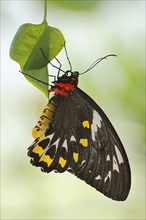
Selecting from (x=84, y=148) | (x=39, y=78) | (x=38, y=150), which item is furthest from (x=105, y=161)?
(x=39, y=78)

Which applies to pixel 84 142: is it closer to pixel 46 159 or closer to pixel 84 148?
pixel 84 148

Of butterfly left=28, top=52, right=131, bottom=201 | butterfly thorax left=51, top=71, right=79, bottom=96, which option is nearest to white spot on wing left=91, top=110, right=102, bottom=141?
butterfly left=28, top=52, right=131, bottom=201

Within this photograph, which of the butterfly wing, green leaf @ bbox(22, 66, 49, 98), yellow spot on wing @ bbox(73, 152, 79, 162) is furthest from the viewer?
yellow spot on wing @ bbox(73, 152, 79, 162)

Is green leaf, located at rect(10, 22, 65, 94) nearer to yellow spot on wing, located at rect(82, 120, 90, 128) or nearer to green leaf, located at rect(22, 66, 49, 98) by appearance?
green leaf, located at rect(22, 66, 49, 98)

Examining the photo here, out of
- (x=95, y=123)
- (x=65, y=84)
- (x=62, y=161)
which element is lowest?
(x=62, y=161)

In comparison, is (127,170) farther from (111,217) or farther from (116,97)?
(111,217)
